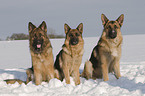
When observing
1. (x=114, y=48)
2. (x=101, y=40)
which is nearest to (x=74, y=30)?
(x=101, y=40)

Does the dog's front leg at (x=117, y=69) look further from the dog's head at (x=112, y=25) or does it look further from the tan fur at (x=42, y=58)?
the tan fur at (x=42, y=58)

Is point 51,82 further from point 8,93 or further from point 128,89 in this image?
point 128,89

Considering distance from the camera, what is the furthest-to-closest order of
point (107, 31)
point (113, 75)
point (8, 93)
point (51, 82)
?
point (113, 75), point (107, 31), point (51, 82), point (8, 93)

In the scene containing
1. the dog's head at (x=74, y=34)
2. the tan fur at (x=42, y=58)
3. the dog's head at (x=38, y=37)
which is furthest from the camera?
the dog's head at (x=74, y=34)

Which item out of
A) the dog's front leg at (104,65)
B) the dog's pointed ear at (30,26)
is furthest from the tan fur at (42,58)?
the dog's front leg at (104,65)

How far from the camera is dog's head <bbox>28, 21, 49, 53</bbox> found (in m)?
4.70

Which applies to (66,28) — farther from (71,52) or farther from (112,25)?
(112,25)

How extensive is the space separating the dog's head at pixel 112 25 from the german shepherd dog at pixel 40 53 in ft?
5.81

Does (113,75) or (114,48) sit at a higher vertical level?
(114,48)

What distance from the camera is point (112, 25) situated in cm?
504

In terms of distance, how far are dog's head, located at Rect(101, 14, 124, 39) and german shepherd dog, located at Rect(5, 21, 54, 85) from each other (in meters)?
1.77

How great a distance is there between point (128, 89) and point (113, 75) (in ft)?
4.79

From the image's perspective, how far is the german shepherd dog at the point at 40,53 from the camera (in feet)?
15.6

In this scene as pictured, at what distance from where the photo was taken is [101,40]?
5281 mm
